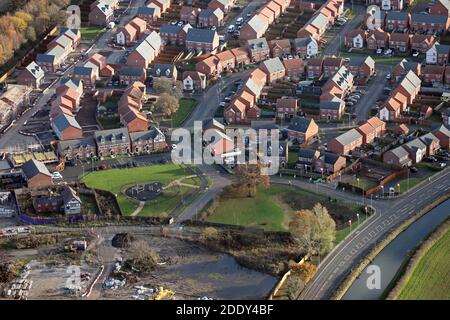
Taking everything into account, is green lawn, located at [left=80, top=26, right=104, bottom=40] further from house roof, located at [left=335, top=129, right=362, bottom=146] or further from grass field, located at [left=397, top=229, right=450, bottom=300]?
grass field, located at [left=397, top=229, right=450, bottom=300]

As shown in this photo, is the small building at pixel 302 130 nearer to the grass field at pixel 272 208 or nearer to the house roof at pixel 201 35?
the grass field at pixel 272 208

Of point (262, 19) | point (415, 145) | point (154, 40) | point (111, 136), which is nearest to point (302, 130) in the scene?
point (415, 145)

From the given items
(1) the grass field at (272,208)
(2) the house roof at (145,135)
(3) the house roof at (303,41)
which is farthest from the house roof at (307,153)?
(3) the house roof at (303,41)

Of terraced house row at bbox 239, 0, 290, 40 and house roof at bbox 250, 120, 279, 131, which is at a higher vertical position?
terraced house row at bbox 239, 0, 290, 40

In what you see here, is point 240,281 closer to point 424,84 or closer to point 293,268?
point 293,268

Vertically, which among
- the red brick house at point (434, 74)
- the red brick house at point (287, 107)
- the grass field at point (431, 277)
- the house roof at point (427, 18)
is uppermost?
the house roof at point (427, 18)

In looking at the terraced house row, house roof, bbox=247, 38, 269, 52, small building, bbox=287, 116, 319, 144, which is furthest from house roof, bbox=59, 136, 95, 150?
the terraced house row

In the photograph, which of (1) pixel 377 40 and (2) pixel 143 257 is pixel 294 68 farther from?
(2) pixel 143 257
